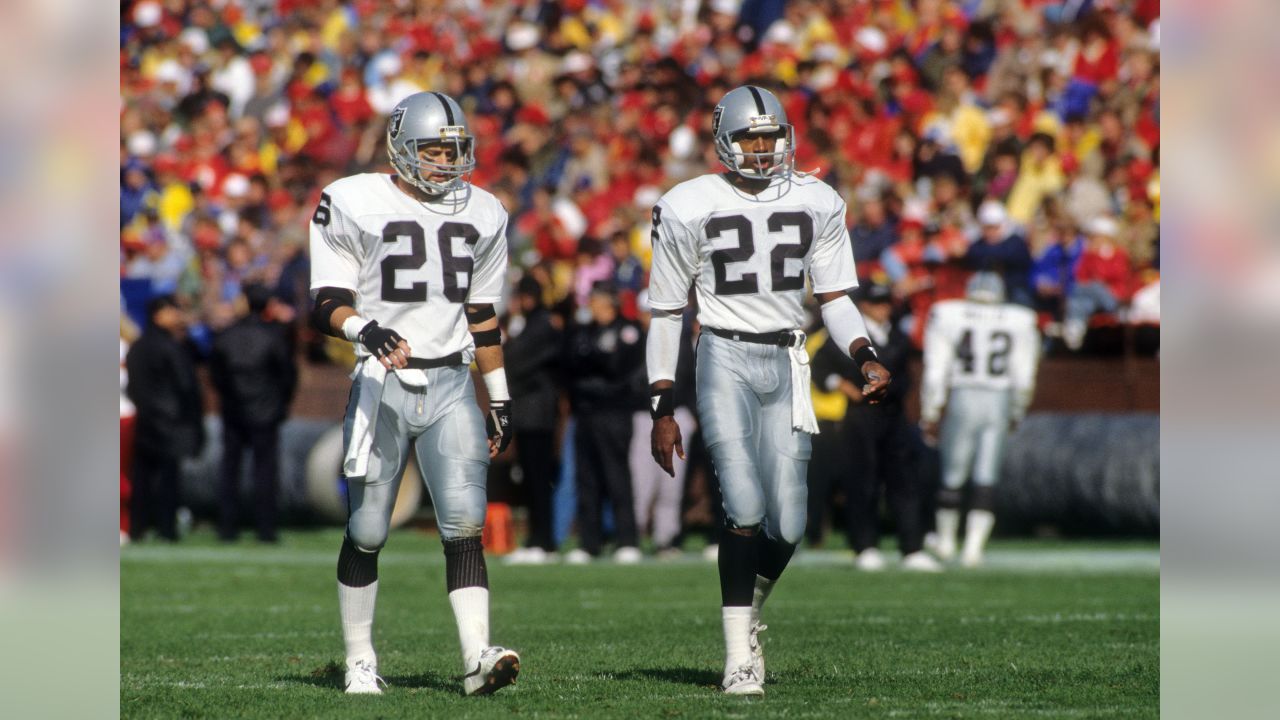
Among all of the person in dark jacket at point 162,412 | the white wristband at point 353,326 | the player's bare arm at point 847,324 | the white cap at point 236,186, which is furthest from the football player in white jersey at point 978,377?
the white cap at point 236,186

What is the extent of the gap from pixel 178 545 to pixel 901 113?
861 cm

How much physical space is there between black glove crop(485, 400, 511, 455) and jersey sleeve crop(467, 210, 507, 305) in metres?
0.39

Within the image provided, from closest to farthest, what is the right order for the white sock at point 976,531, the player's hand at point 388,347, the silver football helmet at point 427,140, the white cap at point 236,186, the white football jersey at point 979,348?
the player's hand at point 388,347 < the silver football helmet at point 427,140 < the white sock at point 976,531 < the white football jersey at point 979,348 < the white cap at point 236,186

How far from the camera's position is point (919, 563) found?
13445mm

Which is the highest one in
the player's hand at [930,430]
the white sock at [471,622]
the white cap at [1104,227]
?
the white cap at [1104,227]

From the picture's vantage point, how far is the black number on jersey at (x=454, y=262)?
6.65 metres

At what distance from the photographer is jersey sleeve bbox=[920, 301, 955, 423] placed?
45.7ft

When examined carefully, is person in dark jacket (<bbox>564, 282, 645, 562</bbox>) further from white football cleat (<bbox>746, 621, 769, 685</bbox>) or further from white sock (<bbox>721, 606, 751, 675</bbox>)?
white sock (<bbox>721, 606, 751, 675</bbox>)

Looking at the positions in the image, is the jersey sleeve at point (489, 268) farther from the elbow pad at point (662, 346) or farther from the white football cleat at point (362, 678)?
the white football cleat at point (362, 678)

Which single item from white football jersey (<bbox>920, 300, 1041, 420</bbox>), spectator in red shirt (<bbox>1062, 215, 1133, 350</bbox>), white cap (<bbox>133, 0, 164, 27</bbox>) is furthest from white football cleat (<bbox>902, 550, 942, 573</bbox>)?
white cap (<bbox>133, 0, 164, 27</bbox>)

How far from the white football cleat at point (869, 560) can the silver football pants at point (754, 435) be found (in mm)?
6611

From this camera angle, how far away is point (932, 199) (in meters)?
17.5

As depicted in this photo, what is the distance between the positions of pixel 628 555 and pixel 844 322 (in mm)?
7386
